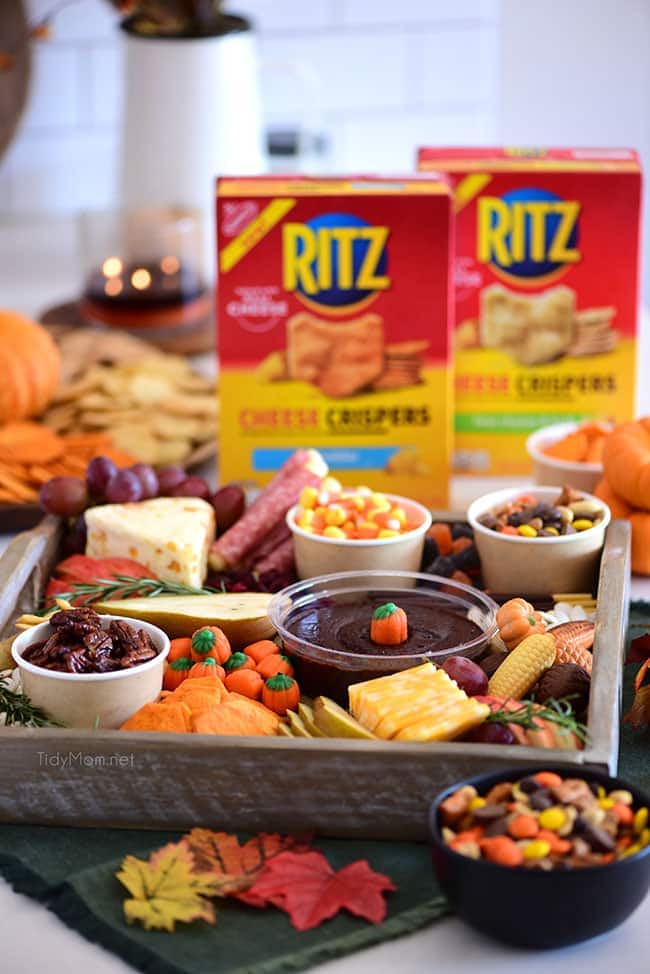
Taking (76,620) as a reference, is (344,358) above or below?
above

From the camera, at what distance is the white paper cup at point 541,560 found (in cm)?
175

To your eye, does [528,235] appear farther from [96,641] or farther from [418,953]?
[418,953]

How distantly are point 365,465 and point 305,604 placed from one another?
0.50 metres

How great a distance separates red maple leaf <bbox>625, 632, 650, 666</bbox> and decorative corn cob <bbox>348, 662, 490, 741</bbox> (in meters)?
0.32

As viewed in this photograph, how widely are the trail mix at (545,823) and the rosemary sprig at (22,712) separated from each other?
43 cm

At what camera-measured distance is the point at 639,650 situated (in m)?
1.68

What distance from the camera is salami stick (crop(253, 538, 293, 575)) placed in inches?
71.9

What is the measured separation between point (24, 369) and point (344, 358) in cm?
59

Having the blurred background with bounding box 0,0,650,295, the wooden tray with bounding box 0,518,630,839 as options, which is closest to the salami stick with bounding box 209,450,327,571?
the wooden tray with bounding box 0,518,630,839

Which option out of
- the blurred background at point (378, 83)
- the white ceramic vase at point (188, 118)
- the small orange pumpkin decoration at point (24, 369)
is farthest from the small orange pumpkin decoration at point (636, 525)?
the blurred background at point (378, 83)

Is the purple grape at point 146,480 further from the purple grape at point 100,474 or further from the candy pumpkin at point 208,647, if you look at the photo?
the candy pumpkin at point 208,647

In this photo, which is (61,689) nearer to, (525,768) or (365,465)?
(525,768)

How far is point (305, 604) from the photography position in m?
1.63

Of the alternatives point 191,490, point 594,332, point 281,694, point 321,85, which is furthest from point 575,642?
point 321,85
